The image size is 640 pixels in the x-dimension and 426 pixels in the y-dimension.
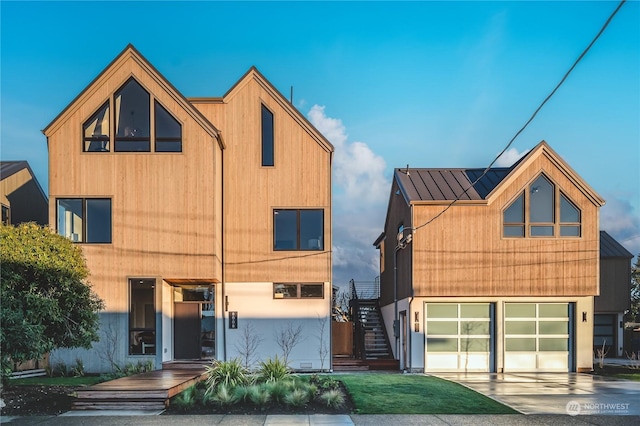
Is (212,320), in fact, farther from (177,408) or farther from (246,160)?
(177,408)

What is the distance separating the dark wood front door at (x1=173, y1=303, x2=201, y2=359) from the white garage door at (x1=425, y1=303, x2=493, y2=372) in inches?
303

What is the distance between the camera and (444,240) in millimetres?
18109

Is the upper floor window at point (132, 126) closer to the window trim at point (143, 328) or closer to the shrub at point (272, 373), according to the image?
the window trim at point (143, 328)

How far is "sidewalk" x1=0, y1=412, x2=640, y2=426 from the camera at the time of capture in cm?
934

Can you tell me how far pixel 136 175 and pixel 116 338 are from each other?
5.09 meters

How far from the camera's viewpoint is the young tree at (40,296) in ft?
33.3

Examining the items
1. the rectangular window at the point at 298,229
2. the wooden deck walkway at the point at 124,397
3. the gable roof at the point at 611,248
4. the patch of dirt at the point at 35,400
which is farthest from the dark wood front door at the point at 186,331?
the gable roof at the point at 611,248

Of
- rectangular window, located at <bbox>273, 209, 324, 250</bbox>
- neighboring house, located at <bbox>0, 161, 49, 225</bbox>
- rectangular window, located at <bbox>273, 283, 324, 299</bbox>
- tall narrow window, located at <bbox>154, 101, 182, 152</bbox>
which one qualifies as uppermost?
tall narrow window, located at <bbox>154, 101, 182, 152</bbox>

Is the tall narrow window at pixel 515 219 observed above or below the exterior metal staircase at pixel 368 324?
above

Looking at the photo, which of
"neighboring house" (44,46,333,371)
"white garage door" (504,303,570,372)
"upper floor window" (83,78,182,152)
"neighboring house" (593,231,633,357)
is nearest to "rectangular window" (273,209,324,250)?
"neighboring house" (44,46,333,371)

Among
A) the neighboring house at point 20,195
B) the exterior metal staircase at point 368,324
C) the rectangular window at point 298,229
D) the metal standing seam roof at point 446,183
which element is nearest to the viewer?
the rectangular window at point 298,229

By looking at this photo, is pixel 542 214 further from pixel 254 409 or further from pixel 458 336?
pixel 254 409

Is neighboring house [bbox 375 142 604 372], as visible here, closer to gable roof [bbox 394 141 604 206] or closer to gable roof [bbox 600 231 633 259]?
gable roof [bbox 394 141 604 206]

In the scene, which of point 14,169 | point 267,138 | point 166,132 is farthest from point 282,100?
point 14,169
